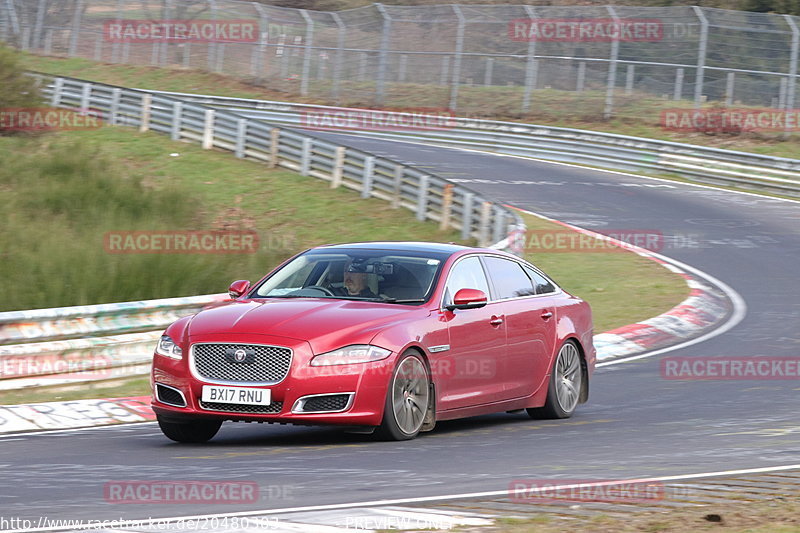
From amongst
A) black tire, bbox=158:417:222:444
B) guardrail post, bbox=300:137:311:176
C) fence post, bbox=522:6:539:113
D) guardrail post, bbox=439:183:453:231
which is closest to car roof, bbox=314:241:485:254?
black tire, bbox=158:417:222:444

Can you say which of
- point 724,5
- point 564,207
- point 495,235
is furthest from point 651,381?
point 724,5

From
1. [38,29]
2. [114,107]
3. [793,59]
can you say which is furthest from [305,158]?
[38,29]

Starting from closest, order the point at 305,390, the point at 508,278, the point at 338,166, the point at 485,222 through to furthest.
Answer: the point at 305,390 → the point at 508,278 → the point at 485,222 → the point at 338,166

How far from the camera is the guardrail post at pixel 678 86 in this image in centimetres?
3941

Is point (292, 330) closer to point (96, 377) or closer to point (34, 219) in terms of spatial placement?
point (96, 377)

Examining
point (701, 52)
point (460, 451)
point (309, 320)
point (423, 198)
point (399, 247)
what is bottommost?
point (423, 198)

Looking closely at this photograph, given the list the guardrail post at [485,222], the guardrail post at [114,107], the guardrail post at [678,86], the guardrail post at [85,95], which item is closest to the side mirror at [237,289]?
the guardrail post at [485,222]

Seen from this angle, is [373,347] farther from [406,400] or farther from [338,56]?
[338,56]

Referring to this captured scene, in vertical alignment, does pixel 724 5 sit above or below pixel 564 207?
above

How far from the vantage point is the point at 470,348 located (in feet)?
33.4

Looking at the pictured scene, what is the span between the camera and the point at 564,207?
30.4 m

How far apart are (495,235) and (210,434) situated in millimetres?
13933

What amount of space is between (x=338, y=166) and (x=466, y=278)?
21853 millimetres

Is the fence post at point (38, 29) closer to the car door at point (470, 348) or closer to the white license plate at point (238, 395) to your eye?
the car door at point (470, 348)
